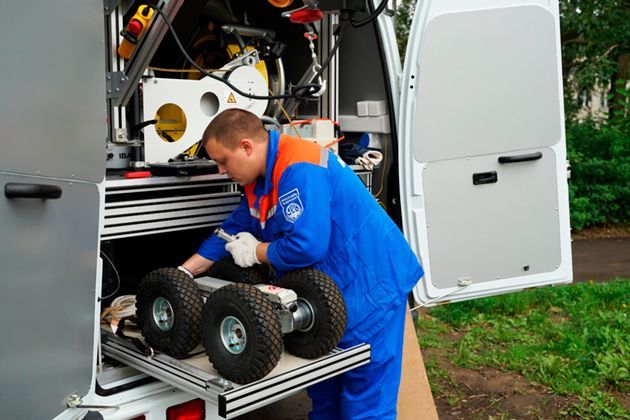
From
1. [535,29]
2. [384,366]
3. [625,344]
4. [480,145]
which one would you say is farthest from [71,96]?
[625,344]

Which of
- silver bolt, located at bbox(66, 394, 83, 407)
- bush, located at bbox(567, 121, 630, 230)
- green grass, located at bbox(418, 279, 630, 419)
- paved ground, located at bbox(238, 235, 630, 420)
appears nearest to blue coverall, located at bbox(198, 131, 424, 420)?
silver bolt, located at bbox(66, 394, 83, 407)

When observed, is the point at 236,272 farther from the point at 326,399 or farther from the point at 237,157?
the point at 326,399

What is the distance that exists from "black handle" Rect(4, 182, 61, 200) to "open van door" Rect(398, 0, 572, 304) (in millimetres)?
2088

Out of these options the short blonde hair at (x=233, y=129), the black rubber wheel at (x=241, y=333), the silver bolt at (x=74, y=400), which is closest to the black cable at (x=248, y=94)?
the short blonde hair at (x=233, y=129)

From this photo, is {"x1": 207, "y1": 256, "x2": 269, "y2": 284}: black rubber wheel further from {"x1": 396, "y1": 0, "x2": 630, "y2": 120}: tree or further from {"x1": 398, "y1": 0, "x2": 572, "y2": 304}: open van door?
{"x1": 396, "y1": 0, "x2": 630, "y2": 120}: tree

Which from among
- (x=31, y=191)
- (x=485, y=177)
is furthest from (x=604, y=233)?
(x=31, y=191)

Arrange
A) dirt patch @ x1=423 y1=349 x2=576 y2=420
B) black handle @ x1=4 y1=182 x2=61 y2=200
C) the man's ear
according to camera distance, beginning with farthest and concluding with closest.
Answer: dirt patch @ x1=423 y1=349 x2=576 y2=420 → the man's ear → black handle @ x1=4 y1=182 x2=61 y2=200

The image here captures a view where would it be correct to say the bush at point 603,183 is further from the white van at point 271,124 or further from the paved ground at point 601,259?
the white van at point 271,124

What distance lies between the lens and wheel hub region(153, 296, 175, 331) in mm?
2666

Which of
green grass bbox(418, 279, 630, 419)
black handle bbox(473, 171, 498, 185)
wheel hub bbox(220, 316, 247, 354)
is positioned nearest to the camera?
wheel hub bbox(220, 316, 247, 354)

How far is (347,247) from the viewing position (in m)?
2.95

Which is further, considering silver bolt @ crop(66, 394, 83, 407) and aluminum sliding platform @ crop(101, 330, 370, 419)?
aluminum sliding platform @ crop(101, 330, 370, 419)

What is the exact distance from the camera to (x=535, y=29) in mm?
3848

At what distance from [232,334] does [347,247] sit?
0.66 metres
